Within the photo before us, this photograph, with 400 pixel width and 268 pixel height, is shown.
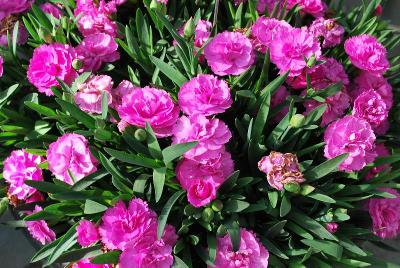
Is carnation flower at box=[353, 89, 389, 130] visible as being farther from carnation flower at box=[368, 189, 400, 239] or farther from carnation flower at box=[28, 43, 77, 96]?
carnation flower at box=[28, 43, 77, 96]

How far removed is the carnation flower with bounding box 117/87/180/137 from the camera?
0.96 metres

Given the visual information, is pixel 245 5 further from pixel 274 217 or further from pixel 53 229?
pixel 53 229

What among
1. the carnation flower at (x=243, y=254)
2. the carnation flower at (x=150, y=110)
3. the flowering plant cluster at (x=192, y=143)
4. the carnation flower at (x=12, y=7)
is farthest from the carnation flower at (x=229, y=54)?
the carnation flower at (x=12, y=7)

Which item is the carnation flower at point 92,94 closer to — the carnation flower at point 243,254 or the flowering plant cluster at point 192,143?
the flowering plant cluster at point 192,143

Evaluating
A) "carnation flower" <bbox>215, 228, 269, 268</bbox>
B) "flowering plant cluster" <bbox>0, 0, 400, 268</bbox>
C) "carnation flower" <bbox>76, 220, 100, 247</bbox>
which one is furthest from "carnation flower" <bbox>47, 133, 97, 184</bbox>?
"carnation flower" <bbox>215, 228, 269, 268</bbox>

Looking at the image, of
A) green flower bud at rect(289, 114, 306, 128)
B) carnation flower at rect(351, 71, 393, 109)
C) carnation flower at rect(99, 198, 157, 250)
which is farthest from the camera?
carnation flower at rect(351, 71, 393, 109)

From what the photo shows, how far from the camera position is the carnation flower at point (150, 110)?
0.96 meters

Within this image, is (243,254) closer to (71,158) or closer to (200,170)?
(200,170)

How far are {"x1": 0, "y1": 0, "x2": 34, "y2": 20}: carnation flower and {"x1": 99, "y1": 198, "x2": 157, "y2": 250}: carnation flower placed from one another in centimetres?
73

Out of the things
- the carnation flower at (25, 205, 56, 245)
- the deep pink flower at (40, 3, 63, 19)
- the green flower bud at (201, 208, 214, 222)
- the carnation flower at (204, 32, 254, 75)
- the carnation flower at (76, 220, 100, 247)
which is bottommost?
the carnation flower at (25, 205, 56, 245)

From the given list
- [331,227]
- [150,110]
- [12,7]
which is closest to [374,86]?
[331,227]

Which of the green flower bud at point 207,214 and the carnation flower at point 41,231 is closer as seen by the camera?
the green flower bud at point 207,214

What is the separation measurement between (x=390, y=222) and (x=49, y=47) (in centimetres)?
99

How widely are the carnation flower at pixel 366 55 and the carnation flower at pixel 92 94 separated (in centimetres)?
66
